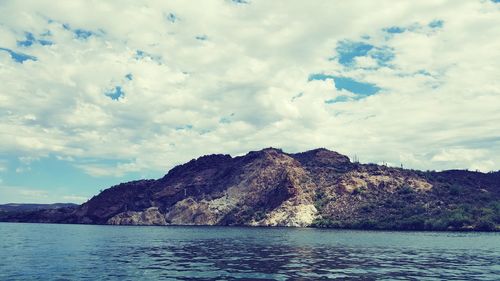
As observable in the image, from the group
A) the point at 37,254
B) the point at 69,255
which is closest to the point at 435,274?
the point at 69,255

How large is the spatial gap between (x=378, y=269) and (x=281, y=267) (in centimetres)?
1336

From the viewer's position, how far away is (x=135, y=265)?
6212cm

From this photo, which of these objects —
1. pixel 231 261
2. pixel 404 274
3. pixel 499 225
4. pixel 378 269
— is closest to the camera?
pixel 404 274

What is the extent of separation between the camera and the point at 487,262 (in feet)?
225

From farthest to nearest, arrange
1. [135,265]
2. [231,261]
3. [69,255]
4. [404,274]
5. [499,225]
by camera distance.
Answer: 1. [499,225]
2. [69,255]
3. [231,261]
4. [135,265]
5. [404,274]

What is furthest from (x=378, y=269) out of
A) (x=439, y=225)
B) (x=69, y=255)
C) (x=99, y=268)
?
(x=439, y=225)

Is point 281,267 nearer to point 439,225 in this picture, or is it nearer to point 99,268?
point 99,268

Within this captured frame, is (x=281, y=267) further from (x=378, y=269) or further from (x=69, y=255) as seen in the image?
(x=69, y=255)

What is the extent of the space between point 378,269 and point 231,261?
73.0 ft

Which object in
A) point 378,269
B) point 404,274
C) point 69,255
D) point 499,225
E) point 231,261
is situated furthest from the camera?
point 499,225

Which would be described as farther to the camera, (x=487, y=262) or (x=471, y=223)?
(x=471, y=223)

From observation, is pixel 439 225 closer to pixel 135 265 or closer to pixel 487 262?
pixel 487 262

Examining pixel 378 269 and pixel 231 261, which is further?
pixel 231 261

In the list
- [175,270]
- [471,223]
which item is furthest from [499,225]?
[175,270]
